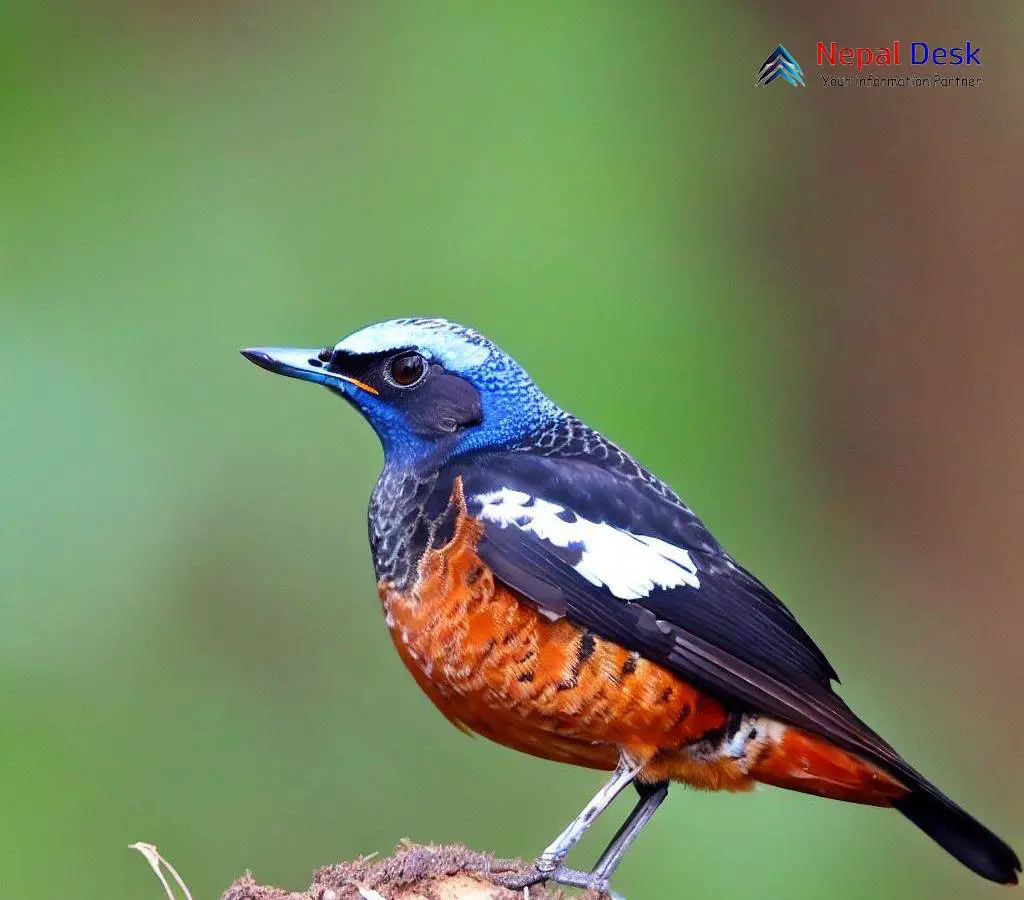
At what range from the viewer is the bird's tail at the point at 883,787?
4371 mm

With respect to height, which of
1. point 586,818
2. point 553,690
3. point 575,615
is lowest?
point 586,818

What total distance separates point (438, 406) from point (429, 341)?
21 cm

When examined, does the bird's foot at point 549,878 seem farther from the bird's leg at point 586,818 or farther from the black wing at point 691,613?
the black wing at point 691,613

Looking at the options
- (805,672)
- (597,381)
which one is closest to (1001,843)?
(805,672)

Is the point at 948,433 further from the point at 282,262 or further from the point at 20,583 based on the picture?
the point at 20,583

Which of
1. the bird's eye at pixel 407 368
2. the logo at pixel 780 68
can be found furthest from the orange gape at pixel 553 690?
the logo at pixel 780 68

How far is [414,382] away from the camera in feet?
15.1

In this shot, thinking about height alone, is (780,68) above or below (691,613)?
above

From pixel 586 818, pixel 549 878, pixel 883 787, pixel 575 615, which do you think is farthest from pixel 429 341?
pixel 883 787

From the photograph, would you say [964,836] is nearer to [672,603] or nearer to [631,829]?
[631,829]

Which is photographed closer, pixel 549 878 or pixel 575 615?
pixel 549 878

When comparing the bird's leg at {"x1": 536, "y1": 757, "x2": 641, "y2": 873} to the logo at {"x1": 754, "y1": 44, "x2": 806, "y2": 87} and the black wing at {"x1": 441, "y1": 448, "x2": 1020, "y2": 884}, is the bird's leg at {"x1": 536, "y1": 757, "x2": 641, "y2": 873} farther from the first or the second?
the logo at {"x1": 754, "y1": 44, "x2": 806, "y2": 87}

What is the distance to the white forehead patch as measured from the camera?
179 inches

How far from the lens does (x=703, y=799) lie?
627cm
